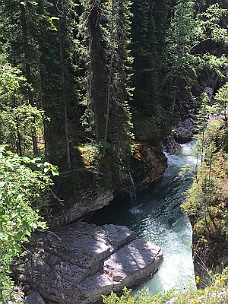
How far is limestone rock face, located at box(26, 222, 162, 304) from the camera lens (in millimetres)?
13242

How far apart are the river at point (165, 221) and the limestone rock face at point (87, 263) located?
800 mm

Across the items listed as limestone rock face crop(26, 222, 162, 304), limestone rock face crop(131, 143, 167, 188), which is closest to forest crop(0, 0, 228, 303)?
limestone rock face crop(131, 143, 167, 188)

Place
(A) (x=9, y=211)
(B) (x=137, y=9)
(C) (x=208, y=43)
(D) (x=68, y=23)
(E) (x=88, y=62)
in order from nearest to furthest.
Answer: (A) (x=9, y=211) → (D) (x=68, y=23) → (E) (x=88, y=62) → (B) (x=137, y=9) → (C) (x=208, y=43)

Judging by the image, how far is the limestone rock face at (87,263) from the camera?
1324cm

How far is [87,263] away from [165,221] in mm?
6460

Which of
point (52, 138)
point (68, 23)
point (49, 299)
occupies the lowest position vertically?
point (49, 299)

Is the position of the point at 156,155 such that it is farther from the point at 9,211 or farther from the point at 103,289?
the point at 9,211

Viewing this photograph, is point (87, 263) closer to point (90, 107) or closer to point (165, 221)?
point (165, 221)

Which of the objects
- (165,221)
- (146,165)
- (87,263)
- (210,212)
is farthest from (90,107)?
(210,212)

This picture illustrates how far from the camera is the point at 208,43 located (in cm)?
3712

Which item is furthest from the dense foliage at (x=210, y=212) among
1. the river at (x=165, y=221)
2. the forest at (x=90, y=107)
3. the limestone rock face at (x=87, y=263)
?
the limestone rock face at (x=87, y=263)

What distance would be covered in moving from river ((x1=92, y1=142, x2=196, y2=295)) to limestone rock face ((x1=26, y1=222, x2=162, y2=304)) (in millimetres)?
800

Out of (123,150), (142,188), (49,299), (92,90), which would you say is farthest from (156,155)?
(49,299)

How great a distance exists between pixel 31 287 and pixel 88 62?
11824 millimetres
